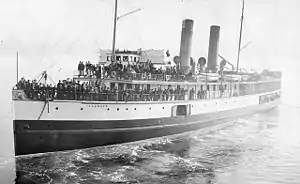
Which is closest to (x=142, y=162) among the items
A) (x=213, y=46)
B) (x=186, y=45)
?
(x=186, y=45)

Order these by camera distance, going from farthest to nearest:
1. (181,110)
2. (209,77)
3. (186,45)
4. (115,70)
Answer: (209,77), (186,45), (181,110), (115,70)

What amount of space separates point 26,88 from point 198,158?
236 inches

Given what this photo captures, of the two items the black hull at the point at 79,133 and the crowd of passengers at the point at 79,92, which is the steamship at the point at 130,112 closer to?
the black hull at the point at 79,133

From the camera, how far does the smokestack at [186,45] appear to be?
54.3 ft

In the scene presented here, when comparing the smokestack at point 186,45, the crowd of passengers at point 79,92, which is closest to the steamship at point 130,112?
the smokestack at point 186,45

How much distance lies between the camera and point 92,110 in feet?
35.3

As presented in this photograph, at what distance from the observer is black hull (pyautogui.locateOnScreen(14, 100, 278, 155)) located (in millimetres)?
10039

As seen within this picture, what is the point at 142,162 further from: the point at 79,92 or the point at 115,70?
the point at 115,70

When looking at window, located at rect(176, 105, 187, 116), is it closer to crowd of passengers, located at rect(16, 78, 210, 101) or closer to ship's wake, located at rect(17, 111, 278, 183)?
ship's wake, located at rect(17, 111, 278, 183)

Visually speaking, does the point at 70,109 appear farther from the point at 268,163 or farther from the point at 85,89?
the point at 268,163

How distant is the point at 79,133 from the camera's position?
10664mm

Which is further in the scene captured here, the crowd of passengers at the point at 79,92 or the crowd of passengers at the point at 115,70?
the crowd of passengers at the point at 115,70

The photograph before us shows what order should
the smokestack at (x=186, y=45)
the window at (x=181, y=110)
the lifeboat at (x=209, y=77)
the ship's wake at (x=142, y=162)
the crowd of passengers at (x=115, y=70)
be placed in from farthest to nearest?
1. the lifeboat at (x=209, y=77)
2. the smokestack at (x=186, y=45)
3. the window at (x=181, y=110)
4. the crowd of passengers at (x=115, y=70)
5. the ship's wake at (x=142, y=162)

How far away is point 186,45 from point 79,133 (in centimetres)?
811
